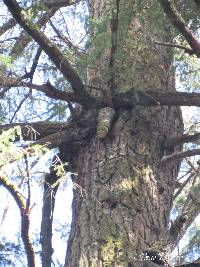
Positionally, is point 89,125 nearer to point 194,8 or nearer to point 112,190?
point 112,190

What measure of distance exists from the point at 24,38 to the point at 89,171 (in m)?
1.26

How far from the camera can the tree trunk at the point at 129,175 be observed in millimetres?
3250

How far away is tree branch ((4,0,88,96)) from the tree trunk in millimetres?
379

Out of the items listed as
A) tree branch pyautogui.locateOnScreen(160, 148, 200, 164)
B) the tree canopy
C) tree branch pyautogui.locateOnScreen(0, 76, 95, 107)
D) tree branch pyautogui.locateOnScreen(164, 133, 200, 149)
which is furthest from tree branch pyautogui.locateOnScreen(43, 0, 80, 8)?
tree branch pyautogui.locateOnScreen(160, 148, 200, 164)

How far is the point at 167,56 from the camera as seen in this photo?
4.54 m

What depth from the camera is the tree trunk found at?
128 inches

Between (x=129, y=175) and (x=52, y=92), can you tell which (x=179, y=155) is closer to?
(x=129, y=175)

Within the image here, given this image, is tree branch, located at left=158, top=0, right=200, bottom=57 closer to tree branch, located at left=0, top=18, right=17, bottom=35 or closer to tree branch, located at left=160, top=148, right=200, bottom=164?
tree branch, located at left=160, top=148, right=200, bottom=164

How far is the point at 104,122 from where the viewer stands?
374cm

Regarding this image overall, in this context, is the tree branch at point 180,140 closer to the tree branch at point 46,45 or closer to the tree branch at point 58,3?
the tree branch at point 46,45

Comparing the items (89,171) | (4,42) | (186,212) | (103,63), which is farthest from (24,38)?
(186,212)

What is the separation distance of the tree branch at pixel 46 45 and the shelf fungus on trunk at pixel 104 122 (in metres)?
0.18

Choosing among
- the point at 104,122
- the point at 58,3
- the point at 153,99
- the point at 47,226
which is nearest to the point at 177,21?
the point at 153,99

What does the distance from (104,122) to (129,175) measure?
40 centimetres
